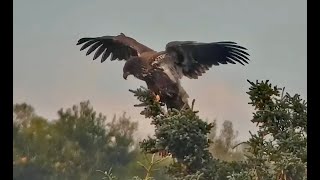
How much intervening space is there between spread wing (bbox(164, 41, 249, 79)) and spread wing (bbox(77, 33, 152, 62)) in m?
0.07

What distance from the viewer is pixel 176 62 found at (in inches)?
45.0

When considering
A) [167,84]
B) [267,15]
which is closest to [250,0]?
[267,15]

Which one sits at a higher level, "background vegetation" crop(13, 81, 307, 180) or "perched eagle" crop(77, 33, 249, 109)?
"perched eagle" crop(77, 33, 249, 109)

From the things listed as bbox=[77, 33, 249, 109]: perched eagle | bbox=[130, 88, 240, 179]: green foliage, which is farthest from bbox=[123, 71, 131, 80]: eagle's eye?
bbox=[130, 88, 240, 179]: green foliage

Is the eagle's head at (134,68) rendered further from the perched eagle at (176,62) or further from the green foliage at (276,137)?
the green foliage at (276,137)

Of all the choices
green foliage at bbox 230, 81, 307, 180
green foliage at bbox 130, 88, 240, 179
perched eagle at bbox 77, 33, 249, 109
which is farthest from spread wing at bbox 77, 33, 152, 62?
green foliage at bbox 230, 81, 307, 180

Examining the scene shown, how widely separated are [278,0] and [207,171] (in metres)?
0.41

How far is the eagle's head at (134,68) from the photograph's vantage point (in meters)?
1.14

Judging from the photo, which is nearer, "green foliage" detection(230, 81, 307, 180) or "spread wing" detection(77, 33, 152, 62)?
"green foliage" detection(230, 81, 307, 180)

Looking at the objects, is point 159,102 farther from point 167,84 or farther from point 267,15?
point 267,15

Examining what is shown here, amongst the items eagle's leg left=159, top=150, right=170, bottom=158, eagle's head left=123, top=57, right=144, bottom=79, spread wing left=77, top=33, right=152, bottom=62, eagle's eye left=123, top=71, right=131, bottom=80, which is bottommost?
eagle's leg left=159, top=150, right=170, bottom=158

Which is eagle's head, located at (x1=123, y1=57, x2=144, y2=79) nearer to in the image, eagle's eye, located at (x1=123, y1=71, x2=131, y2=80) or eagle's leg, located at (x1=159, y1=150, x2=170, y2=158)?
eagle's eye, located at (x1=123, y1=71, x2=131, y2=80)

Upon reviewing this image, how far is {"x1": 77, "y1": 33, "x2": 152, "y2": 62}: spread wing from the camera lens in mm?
1159

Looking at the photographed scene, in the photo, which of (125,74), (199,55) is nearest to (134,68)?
(125,74)
